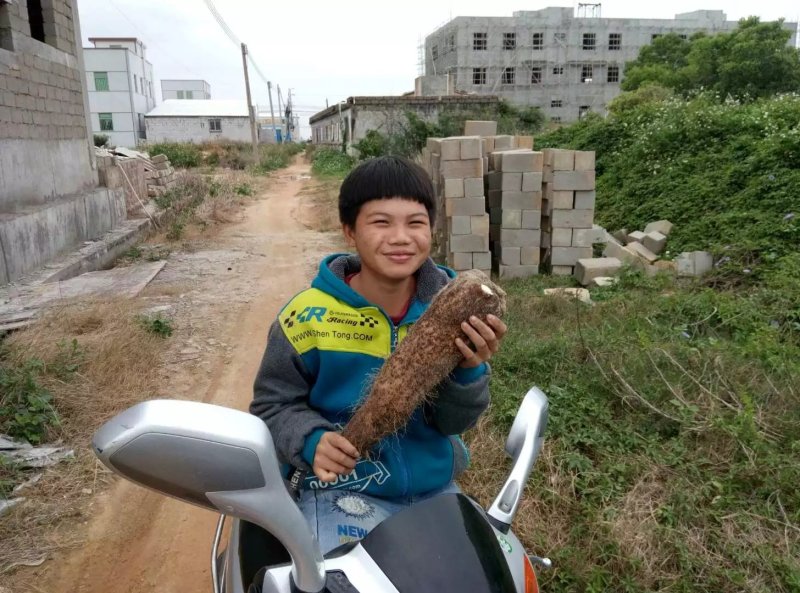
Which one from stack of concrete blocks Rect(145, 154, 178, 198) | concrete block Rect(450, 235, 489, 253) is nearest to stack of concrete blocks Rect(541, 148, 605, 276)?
concrete block Rect(450, 235, 489, 253)

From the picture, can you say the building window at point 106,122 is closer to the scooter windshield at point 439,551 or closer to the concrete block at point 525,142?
the concrete block at point 525,142

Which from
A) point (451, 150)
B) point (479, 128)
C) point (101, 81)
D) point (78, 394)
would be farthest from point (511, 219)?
point (101, 81)

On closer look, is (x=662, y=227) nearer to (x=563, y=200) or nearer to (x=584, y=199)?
(x=584, y=199)

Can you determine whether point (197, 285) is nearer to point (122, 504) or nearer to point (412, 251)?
point (122, 504)

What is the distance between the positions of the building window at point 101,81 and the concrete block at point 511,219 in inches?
1742

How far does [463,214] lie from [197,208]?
685cm

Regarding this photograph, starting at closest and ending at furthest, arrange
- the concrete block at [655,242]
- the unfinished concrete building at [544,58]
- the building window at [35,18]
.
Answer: the concrete block at [655,242] < the building window at [35,18] < the unfinished concrete building at [544,58]

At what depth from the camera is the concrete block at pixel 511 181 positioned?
7414mm

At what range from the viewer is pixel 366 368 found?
152 centimetres

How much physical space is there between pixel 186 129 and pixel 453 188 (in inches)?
1706

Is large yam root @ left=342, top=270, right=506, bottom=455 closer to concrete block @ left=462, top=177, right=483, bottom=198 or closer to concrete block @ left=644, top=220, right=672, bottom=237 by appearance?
concrete block @ left=462, top=177, right=483, bottom=198

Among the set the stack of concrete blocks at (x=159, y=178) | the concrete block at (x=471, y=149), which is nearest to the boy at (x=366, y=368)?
the concrete block at (x=471, y=149)

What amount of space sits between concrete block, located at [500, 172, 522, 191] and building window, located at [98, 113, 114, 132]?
144 feet

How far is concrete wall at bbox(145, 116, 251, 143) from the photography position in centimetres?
4516
